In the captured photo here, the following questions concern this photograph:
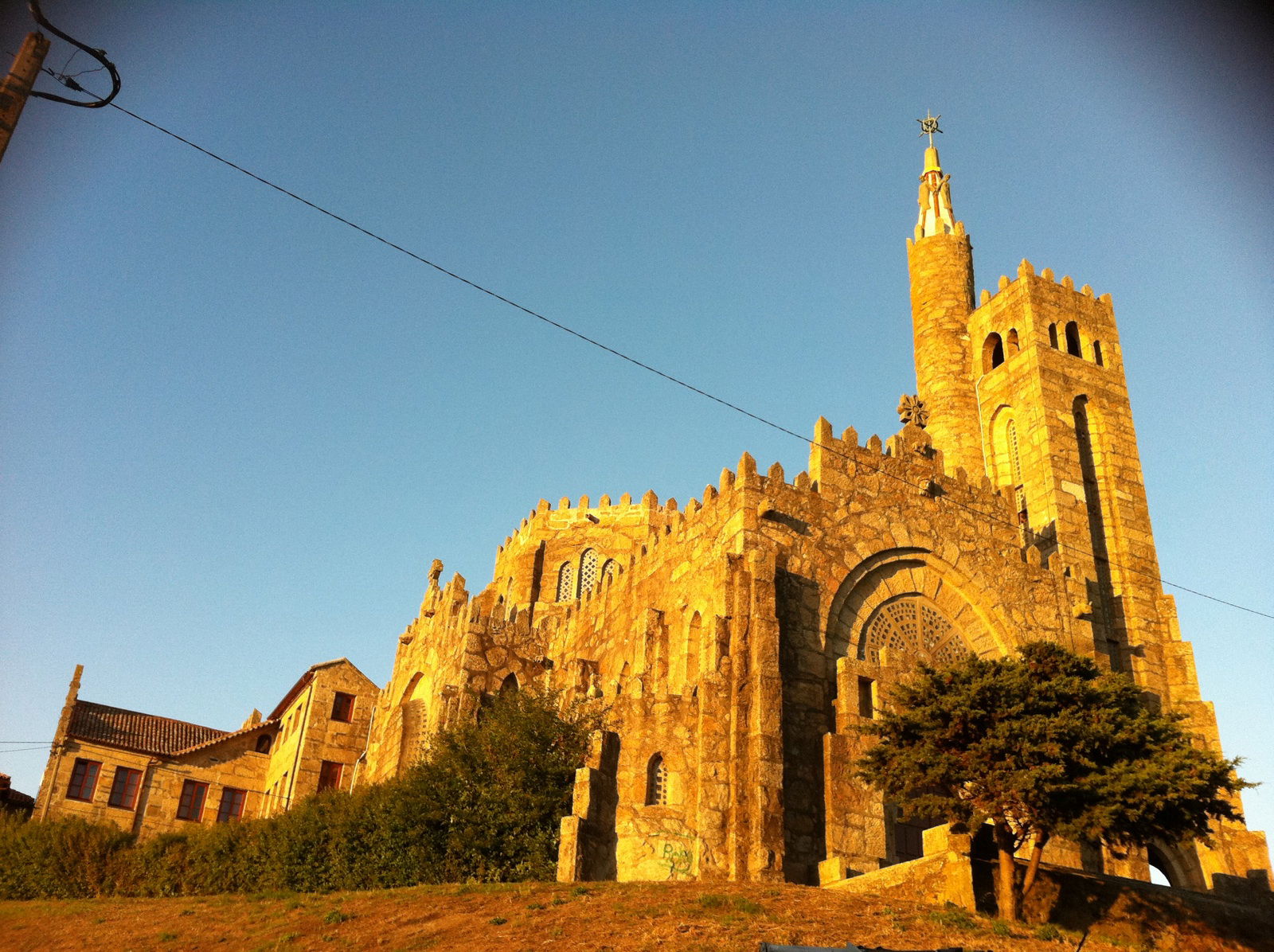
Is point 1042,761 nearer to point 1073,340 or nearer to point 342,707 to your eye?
point 1073,340

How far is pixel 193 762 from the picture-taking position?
41.8 metres

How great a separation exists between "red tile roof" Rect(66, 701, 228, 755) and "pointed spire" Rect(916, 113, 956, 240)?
33.5 meters

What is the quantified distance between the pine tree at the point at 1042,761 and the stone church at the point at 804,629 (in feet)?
7.50

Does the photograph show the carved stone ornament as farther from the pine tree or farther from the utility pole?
the utility pole

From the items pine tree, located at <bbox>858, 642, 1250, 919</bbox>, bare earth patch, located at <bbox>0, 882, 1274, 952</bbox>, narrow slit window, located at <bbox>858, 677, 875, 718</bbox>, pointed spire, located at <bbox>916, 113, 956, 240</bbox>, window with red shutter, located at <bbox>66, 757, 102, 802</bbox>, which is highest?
pointed spire, located at <bbox>916, 113, 956, 240</bbox>

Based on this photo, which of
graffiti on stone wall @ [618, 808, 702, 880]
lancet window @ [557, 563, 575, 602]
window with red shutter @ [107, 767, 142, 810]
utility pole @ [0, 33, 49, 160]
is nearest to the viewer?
utility pole @ [0, 33, 49, 160]

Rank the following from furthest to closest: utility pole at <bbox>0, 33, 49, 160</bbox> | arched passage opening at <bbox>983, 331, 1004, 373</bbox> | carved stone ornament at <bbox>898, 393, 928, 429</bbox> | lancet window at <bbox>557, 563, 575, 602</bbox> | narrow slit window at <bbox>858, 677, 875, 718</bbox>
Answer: lancet window at <bbox>557, 563, 575, 602</bbox> → arched passage opening at <bbox>983, 331, 1004, 373</bbox> → carved stone ornament at <bbox>898, 393, 928, 429</bbox> → narrow slit window at <bbox>858, 677, 875, 718</bbox> → utility pole at <bbox>0, 33, 49, 160</bbox>

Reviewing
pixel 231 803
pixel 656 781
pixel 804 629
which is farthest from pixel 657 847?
pixel 231 803

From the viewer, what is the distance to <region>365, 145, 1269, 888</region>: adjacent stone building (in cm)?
2227

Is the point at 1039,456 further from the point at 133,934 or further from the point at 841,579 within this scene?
the point at 133,934

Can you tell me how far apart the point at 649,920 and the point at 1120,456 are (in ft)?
86.0

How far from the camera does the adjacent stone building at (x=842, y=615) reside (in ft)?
73.0

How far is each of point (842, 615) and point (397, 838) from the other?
35.0ft

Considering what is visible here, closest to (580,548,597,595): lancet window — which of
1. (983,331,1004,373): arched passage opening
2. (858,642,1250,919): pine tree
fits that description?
(983,331,1004,373): arched passage opening
